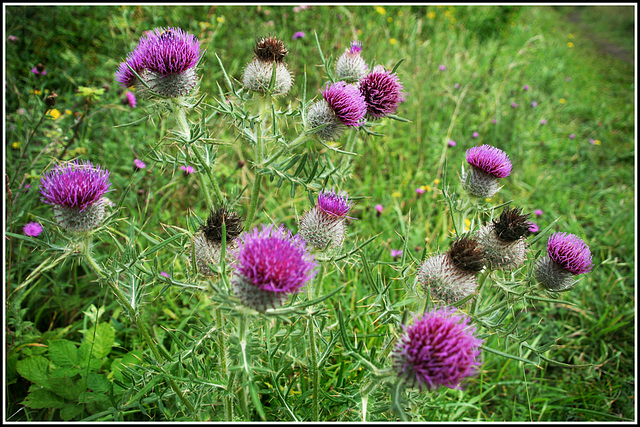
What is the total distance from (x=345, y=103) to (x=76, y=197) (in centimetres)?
147

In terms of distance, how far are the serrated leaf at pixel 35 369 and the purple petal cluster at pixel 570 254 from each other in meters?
3.24

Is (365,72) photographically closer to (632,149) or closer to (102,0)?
(102,0)

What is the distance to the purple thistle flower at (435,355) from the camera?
4.61ft

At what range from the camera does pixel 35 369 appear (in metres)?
2.46

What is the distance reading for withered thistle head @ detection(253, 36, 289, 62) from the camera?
247 centimetres

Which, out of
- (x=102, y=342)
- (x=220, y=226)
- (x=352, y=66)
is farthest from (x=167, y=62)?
(x=102, y=342)

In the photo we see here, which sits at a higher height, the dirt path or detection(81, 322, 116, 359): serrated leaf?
the dirt path

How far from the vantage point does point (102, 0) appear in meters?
5.36

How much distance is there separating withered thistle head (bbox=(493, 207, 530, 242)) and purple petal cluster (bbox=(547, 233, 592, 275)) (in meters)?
0.22


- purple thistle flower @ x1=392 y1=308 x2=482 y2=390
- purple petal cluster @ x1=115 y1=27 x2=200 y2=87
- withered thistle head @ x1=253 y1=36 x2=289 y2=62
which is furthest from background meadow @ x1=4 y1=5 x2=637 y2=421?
withered thistle head @ x1=253 y1=36 x2=289 y2=62

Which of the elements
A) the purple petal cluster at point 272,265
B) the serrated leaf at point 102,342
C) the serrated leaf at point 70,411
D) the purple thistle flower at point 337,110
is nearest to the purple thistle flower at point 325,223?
the purple thistle flower at point 337,110

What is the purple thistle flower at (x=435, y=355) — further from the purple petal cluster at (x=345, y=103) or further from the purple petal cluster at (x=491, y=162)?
the purple petal cluster at (x=491, y=162)

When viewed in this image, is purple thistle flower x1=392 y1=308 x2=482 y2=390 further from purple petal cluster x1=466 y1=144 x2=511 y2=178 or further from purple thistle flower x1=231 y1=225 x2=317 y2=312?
purple petal cluster x1=466 y1=144 x2=511 y2=178

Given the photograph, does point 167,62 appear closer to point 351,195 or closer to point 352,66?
point 352,66
